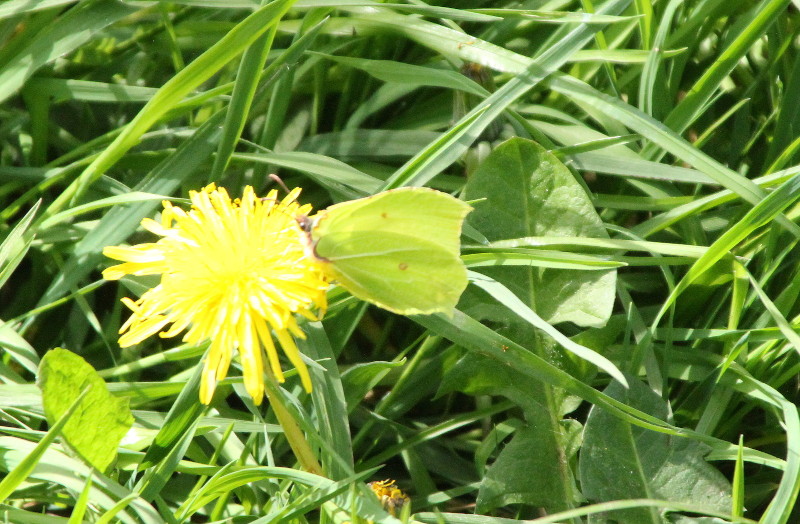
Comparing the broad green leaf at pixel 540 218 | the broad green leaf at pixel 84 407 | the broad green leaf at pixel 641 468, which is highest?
the broad green leaf at pixel 540 218

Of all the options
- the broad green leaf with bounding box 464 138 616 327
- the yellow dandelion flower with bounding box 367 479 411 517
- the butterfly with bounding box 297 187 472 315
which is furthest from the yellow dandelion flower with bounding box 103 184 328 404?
the broad green leaf with bounding box 464 138 616 327

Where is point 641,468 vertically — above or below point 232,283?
below

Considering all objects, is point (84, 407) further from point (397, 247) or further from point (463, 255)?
point (463, 255)

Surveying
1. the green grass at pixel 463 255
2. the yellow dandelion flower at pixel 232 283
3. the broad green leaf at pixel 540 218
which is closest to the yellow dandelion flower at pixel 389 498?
the green grass at pixel 463 255

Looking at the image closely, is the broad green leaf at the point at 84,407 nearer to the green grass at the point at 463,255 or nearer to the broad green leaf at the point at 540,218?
the green grass at the point at 463,255

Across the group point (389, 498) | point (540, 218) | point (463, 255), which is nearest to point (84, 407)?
point (389, 498)

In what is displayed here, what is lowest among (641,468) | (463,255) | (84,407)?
(641,468)
